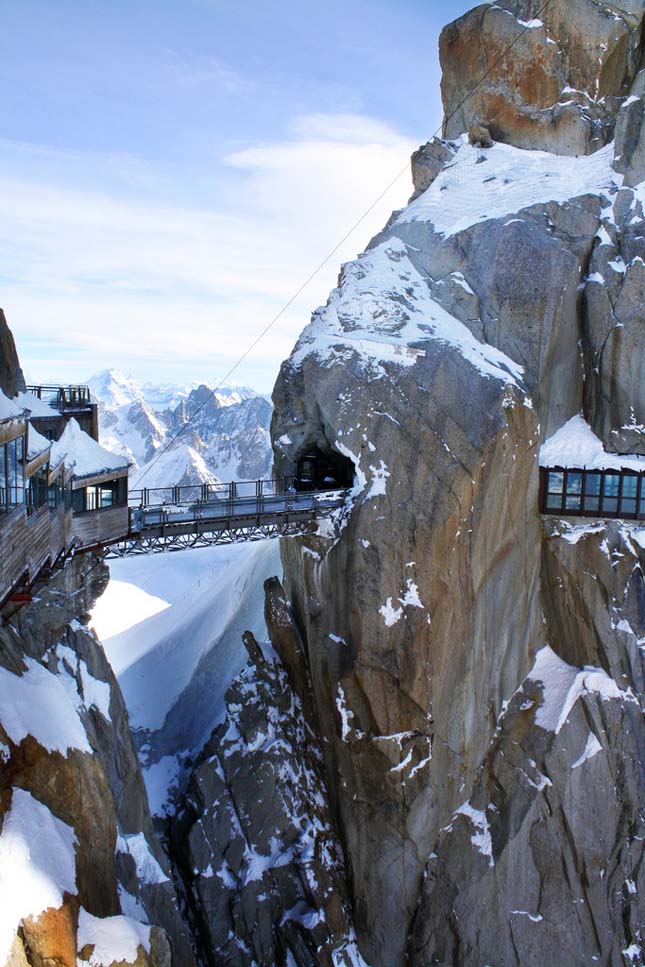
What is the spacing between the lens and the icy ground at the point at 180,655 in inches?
1646

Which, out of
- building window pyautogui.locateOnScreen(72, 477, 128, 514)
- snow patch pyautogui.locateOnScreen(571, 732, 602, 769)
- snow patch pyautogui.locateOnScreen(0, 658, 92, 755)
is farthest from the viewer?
snow patch pyautogui.locateOnScreen(571, 732, 602, 769)

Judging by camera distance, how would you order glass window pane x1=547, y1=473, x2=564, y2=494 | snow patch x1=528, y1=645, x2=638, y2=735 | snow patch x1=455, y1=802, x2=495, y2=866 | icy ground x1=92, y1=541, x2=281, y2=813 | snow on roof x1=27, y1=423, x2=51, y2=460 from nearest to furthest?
1. snow on roof x1=27, y1=423, x2=51, y2=460
2. snow patch x1=455, y1=802, x2=495, y2=866
3. snow patch x1=528, y1=645, x2=638, y2=735
4. glass window pane x1=547, y1=473, x2=564, y2=494
5. icy ground x1=92, y1=541, x2=281, y2=813

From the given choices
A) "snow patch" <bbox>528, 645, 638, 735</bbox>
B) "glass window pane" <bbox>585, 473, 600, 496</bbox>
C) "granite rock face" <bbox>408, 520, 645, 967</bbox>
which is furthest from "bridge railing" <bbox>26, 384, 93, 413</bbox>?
"snow patch" <bbox>528, 645, 638, 735</bbox>

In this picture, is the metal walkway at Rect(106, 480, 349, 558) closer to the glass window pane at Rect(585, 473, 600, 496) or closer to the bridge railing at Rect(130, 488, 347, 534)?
the bridge railing at Rect(130, 488, 347, 534)

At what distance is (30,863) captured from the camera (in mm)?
18703

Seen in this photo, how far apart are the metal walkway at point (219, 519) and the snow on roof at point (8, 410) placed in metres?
10.2

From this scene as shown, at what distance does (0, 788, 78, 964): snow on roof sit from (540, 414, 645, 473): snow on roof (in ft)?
83.9

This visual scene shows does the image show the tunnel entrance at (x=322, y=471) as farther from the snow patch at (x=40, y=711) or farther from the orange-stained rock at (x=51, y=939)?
the orange-stained rock at (x=51, y=939)

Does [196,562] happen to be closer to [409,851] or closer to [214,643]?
[214,643]

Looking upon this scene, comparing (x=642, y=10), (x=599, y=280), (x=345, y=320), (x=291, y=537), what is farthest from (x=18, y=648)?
(x=642, y=10)

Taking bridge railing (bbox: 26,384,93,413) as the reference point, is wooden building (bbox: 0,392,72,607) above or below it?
below

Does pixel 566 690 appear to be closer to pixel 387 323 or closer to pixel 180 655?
pixel 387 323

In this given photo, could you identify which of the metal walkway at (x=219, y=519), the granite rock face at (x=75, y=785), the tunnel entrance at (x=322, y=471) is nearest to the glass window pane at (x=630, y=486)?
the tunnel entrance at (x=322, y=471)

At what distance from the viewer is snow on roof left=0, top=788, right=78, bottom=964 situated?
1758cm
